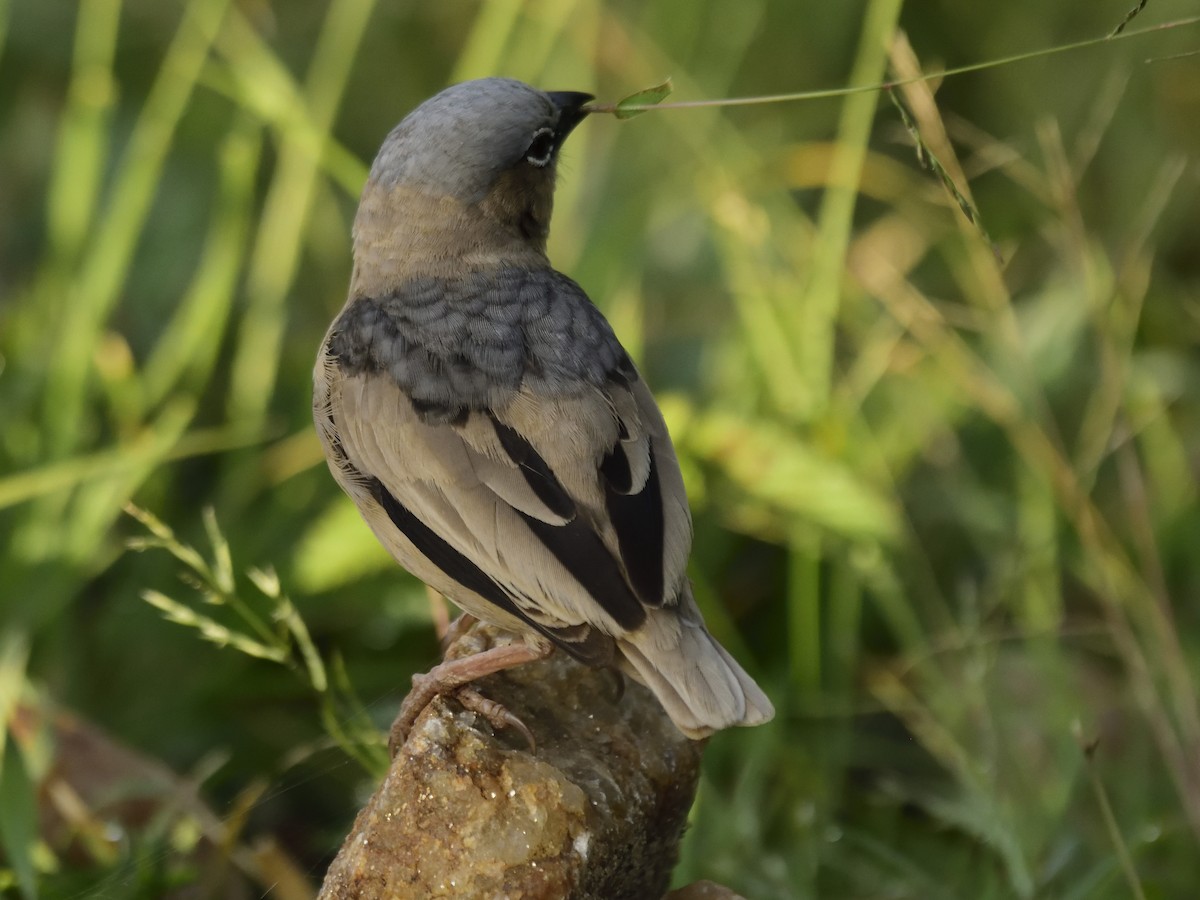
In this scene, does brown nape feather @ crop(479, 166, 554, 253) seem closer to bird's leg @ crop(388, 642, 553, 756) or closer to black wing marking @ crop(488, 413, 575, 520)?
black wing marking @ crop(488, 413, 575, 520)

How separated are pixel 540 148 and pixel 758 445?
1.30 metres

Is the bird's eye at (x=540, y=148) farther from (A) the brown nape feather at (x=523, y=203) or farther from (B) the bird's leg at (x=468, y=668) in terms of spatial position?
(B) the bird's leg at (x=468, y=668)

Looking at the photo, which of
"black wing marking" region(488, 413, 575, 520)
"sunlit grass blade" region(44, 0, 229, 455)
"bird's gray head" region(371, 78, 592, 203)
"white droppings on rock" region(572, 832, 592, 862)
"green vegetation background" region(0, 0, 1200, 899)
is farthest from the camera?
"sunlit grass blade" region(44, 0, 229, 455)

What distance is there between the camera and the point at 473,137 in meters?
3.49

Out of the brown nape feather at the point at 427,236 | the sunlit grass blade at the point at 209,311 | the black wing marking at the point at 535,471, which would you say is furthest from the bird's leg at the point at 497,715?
the sunlit grass blade at the point at 209,311

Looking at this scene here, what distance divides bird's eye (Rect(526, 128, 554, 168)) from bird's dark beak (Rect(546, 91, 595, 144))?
0.10ft

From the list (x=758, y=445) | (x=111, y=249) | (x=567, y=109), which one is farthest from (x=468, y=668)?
(x=111, y=249)

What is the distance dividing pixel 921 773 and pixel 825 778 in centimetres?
45

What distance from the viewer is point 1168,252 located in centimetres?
616

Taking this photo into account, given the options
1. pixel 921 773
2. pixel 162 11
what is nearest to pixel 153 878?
pixel 921 773

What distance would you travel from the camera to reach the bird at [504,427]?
9.55 feet

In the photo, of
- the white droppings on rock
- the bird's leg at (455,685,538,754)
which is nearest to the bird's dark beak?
the bird's leg at (455,685,538,754)

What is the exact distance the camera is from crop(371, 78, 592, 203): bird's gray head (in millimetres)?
3486

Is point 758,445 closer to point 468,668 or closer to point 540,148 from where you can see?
point 540,148
